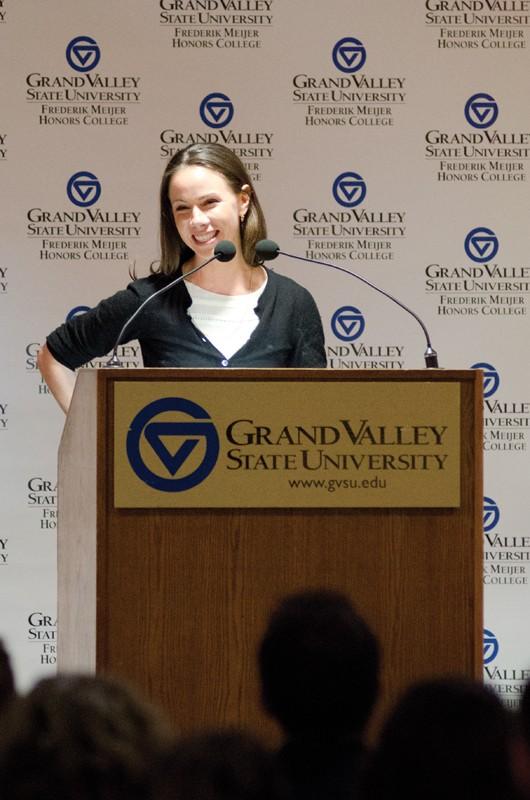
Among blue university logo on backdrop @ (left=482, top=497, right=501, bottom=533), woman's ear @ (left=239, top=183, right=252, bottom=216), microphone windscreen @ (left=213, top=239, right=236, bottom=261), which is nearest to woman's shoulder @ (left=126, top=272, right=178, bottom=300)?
woman's ear @ (left=239, top=183, right=252, bottom=216)

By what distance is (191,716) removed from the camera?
108 inches

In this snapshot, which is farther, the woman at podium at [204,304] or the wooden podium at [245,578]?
the woman at podium at [204,304]

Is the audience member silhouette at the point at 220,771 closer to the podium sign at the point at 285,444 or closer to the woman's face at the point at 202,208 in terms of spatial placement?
the podium sign at the point at 285,444

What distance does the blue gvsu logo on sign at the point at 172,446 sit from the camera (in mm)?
2740

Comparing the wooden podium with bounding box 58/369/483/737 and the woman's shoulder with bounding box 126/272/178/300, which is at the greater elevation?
the woman's shoulder with bounding box 126/272/178/300

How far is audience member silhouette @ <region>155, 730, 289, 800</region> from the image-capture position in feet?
4.08

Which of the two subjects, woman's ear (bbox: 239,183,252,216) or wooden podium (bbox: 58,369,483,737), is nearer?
wooden podium (bbox: 58,369,483,737)

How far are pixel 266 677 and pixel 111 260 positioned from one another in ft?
13.4

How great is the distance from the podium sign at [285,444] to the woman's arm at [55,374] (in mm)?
1104

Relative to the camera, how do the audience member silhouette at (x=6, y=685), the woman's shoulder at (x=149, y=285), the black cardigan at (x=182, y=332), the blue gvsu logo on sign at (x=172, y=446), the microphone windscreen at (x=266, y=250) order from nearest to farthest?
the audience member silhouette at (x=6, y=685) → the blue gvsu logo on sign at (x=172, y=446) → the microphone windscreen at (x=266, y=250) → the black cardigan at (x=182, y=332) → the woman's shoulder at (x=149, y=285)

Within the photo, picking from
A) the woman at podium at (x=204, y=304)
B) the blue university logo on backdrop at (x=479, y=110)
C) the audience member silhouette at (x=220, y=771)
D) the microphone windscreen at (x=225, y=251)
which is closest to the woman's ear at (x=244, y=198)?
the woman at podium at (x=204, y=304)

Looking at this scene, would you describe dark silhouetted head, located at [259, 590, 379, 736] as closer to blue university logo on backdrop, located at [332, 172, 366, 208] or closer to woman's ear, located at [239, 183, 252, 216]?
woman's ear, located at [239, 183, 252, 216]

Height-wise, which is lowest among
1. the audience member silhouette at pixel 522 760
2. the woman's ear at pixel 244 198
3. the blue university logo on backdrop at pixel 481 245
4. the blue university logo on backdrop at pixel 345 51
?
the audience member silhouette at pixel 522 760

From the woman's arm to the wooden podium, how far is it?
1.09 metres
